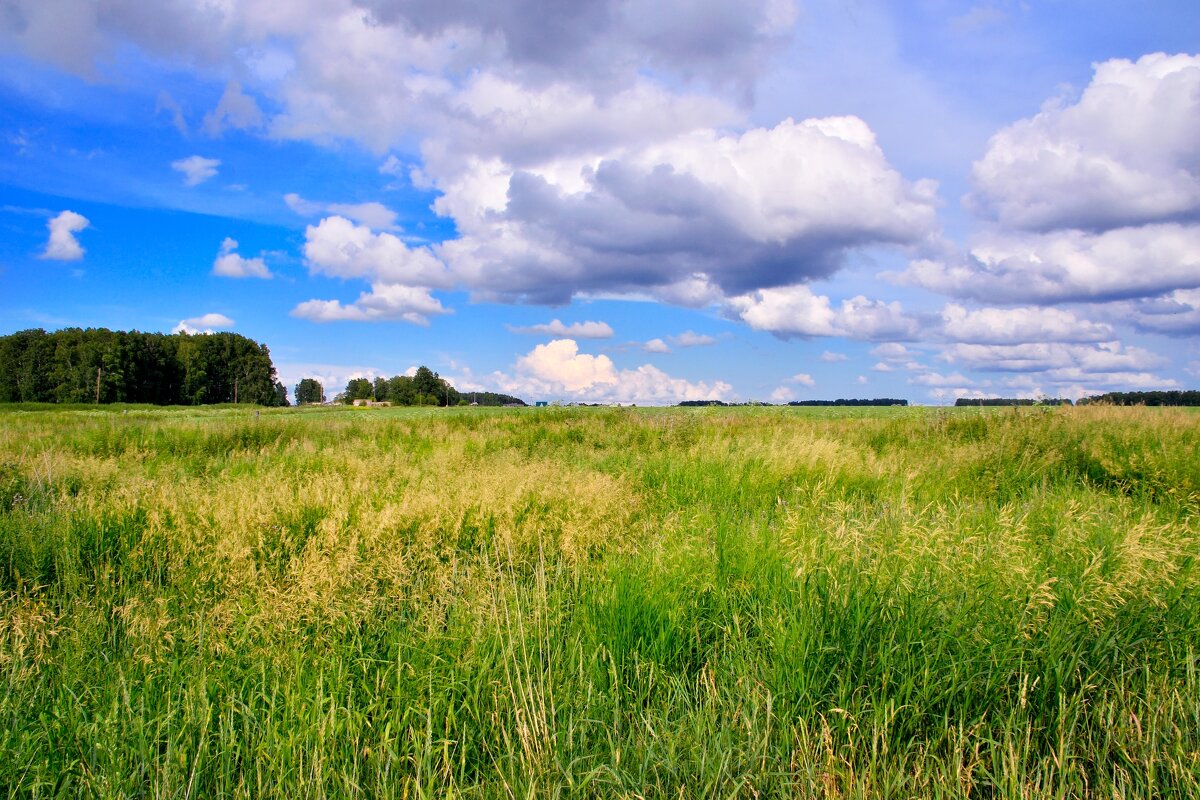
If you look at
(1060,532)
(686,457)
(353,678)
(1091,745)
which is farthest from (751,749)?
(686,457)

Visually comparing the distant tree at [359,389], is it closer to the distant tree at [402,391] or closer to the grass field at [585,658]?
the distant tree at [402,391]

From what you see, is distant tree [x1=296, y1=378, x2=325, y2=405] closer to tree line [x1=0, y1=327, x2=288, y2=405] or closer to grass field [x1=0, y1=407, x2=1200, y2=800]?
tree line [x1=0, y1=327, x2=288, y2=405]

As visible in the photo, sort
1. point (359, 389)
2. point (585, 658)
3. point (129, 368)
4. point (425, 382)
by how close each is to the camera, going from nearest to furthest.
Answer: point (585, 658), point (129, 368), point (425, 382), point (359, 389)

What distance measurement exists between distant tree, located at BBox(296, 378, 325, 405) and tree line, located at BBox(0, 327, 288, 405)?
44.3 m

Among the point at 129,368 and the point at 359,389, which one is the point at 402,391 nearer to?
the point at 359,389

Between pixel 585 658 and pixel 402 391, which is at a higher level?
pixel 402 391

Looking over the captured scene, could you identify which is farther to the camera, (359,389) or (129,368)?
(359,389)

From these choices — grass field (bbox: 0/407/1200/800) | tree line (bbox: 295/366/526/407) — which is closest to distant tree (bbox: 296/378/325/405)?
tree line (bbox: 295/366/526/407)

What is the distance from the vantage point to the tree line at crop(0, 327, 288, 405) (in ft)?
244

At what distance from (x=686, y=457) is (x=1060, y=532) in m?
5.79

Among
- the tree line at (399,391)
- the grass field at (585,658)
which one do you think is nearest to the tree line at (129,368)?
the tree line at (399,391)

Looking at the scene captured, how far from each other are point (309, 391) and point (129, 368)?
67.1 meters

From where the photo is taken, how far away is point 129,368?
77.8 metres

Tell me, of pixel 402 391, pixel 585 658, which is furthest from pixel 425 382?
pixel 585 658
